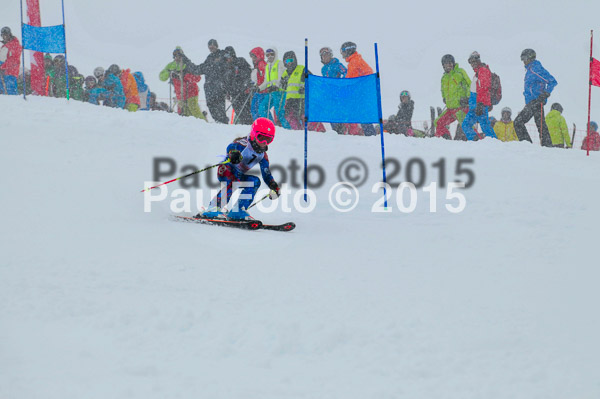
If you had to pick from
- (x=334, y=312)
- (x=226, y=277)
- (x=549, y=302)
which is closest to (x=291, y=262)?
(x=226, y=277)

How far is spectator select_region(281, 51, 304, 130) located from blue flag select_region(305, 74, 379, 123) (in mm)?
3949

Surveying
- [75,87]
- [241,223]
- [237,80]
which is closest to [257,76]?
[237,80]

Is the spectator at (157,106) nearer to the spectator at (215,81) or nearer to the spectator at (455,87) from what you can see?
the spectator at (215,81)

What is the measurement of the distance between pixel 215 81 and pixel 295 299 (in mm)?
9509

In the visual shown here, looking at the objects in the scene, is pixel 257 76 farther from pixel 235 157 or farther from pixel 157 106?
pixel 235 157

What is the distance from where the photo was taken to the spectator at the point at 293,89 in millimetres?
12062

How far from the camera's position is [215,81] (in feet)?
41.6

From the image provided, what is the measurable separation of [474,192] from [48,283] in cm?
598

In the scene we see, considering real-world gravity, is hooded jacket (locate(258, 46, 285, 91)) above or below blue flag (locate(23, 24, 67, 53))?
below

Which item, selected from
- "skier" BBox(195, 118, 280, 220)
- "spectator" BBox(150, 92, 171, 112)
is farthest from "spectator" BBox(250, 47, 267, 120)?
"skier" BBox(195, 118, 280, 220)

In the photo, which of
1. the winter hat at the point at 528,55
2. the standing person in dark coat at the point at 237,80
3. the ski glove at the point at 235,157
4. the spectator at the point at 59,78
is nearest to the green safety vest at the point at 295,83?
the standing person in dark coat at the point at 237,80

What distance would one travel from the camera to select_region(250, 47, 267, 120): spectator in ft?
41.7

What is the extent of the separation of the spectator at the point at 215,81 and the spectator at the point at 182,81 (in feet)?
2.12

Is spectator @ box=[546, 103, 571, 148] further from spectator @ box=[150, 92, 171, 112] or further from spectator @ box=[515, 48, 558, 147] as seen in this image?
spectator @ box=[150, 92, 171, 112]
